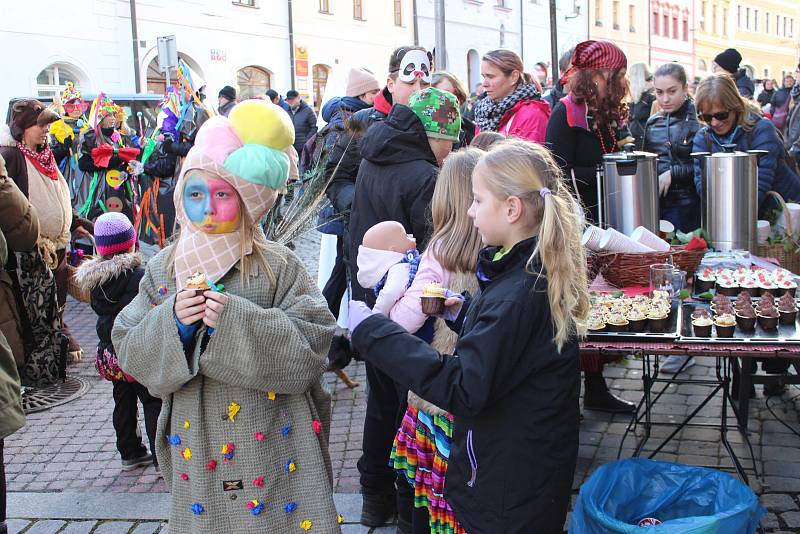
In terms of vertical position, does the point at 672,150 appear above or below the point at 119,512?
above

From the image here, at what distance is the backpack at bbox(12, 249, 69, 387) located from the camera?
18.1 feet

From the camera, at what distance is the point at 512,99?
16.9 feet

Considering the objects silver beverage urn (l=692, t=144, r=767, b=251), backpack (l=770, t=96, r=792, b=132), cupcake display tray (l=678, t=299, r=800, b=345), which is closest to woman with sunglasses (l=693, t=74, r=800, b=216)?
silver beverage urn (l=692, t=144, r=767, b=251)

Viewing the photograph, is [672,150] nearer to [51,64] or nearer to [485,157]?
[485,157]

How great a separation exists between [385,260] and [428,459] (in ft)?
2.40

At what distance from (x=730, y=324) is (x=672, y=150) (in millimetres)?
3085

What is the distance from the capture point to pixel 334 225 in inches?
213

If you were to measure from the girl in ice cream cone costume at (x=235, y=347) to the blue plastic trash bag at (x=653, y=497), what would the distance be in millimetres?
919

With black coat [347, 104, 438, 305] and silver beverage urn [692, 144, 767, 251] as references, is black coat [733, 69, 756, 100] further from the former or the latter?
black coat [347, 104, 438, 305]

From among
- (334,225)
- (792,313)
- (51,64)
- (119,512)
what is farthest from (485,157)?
(51,64)

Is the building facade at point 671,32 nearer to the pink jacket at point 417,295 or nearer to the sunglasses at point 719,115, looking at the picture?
the sunglasses at point 719,115

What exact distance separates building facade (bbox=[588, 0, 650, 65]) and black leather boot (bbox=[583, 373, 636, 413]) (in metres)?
43.7

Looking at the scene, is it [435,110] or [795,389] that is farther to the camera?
[795,389]

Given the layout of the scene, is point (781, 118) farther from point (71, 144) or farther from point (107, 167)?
point (71, 144)
